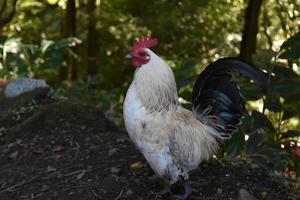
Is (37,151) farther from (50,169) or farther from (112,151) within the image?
(112,151)

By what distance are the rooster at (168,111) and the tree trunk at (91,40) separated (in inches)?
252

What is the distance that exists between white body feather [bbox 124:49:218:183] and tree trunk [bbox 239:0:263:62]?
410 cm

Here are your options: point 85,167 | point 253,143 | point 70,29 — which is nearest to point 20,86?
point 85,167

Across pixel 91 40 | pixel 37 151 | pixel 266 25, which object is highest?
pixel 266 25

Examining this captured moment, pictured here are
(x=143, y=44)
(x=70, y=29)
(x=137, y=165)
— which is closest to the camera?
(x=143, y=44)

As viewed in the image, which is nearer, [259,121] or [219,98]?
[219,98]

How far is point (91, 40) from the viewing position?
10.0 m

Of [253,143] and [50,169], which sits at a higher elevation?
[253,143]

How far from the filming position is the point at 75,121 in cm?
500

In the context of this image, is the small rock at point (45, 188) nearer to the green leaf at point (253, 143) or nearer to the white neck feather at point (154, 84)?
the white neck feather at point (154, 84)

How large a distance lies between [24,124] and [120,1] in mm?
5465

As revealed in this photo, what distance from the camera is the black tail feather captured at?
11.9 feet

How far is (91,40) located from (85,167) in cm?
607

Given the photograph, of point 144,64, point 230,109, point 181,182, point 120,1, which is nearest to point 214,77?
point 230,109
